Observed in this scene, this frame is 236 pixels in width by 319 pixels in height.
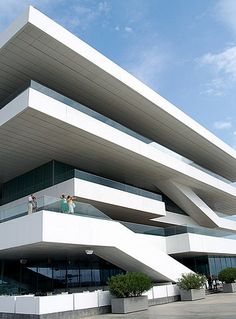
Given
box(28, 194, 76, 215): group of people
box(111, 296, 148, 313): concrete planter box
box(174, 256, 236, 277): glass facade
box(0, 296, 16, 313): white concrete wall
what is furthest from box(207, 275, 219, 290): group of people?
box(0, 296, 16, 313): white concrete wall

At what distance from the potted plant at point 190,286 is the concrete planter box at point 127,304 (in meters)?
4.38

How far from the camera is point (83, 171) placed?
25469mm

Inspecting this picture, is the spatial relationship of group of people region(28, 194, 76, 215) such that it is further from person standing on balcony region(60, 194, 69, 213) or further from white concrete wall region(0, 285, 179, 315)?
white concrete wall region(0, 285, 179, 315)

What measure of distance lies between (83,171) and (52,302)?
37.8ft

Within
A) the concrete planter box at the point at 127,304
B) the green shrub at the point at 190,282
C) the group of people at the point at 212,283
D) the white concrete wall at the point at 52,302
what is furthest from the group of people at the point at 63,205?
the group of people at the point at 212,283

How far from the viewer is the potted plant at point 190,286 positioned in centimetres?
2123

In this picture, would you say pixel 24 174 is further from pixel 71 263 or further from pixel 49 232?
pixel 49 232

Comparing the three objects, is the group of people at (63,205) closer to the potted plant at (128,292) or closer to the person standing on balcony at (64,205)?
the person standing on balcony at (64,205)

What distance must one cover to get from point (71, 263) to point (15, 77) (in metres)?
12.6

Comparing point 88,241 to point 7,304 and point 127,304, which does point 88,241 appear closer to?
point 127,304

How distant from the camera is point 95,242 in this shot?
1786 centimetres

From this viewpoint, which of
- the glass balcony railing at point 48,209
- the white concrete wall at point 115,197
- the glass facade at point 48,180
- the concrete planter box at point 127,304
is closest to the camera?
the glass balcony railing at point 48,209

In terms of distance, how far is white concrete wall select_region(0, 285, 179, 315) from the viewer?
48.6 ft

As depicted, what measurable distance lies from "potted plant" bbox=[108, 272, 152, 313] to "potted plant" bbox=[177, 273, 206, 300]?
4214 millimetres
